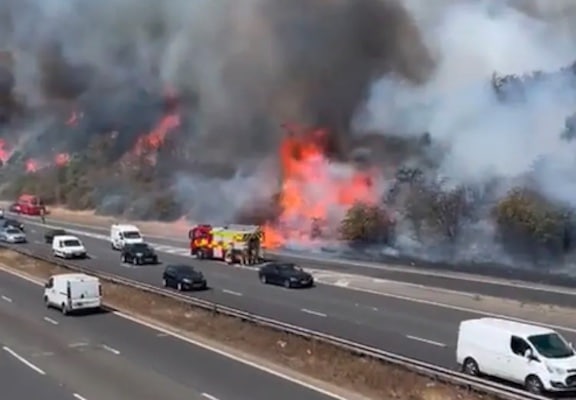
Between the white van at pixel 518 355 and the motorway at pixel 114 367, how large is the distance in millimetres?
5109

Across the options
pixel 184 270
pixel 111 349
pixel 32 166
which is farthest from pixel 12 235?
pixel 32 166

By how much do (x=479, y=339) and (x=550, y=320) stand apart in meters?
13.7

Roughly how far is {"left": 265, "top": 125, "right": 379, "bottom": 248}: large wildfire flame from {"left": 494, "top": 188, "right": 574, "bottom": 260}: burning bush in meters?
15.1

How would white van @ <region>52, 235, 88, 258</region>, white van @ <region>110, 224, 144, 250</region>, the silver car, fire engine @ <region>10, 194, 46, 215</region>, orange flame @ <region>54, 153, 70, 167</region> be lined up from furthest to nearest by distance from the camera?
orange flame @ <region>54, 153, 70, 167</region>, fire engine @ <region>10, 194, 46, 215</region>, the silver car, white van @ <region>110, 224, 144, 250</region>, white van @ <region>52, 235, 88, 258</region>

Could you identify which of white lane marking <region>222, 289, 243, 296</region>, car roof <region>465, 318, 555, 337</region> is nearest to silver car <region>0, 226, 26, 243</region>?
white lane marking <region>222, 289, 243, 296</region>

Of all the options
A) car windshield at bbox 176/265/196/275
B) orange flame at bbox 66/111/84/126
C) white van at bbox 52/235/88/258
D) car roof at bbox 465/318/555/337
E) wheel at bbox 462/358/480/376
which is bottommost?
wheel at bbox 462/358/480/376

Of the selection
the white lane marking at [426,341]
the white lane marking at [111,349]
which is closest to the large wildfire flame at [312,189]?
the white lane marking at [426,341]

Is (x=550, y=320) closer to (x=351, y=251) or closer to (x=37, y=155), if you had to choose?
(x=351, y=251)

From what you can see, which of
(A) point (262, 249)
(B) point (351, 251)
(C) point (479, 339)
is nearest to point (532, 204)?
(B) point (351, 251)

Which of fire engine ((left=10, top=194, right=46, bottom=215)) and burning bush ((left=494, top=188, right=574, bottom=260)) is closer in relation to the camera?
burning bush ((left=494, top=188, right=574, bottom=260))

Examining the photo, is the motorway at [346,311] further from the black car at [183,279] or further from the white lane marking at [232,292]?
the black car at [183,279]

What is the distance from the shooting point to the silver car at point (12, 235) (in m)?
84.6

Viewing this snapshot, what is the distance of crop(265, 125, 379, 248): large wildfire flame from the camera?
78125 mm

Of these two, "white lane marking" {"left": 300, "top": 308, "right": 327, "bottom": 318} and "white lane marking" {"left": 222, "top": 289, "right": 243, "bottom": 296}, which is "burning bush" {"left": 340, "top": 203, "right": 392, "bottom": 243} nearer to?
"white lane marking" {"left": 222, "top": 289, "right": 243, "bottom": 296}
